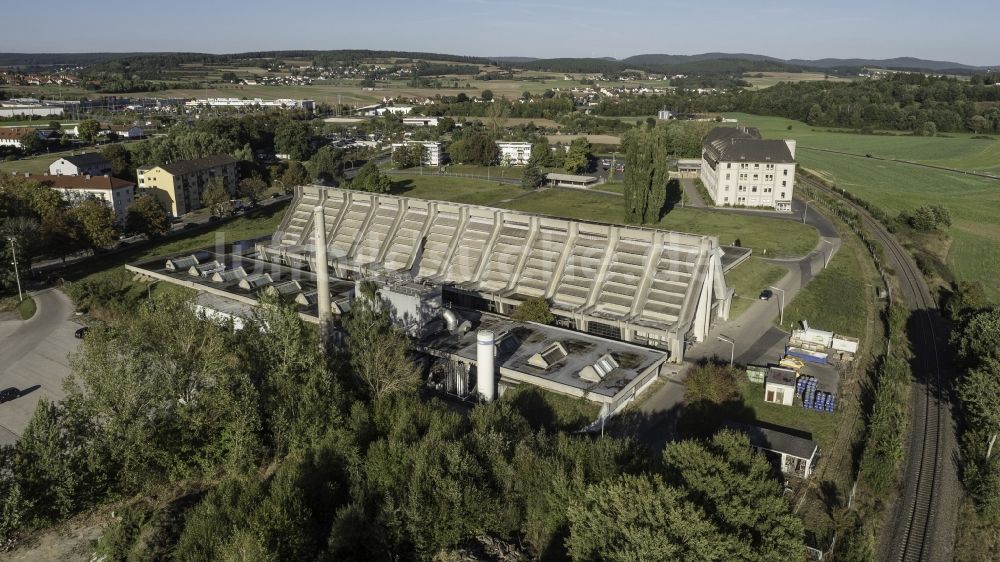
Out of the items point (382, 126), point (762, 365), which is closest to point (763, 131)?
point (382, 126)

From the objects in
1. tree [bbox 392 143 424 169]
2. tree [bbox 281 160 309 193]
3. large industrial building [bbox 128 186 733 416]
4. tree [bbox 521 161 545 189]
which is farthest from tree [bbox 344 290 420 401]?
tree [bbox 392 143 424 169]

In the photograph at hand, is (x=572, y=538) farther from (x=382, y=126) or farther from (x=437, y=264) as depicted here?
(x=382, y=126)

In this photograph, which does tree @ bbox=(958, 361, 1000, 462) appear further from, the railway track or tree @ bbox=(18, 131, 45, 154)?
tree @ bbox=(18, 131, 45, 154)

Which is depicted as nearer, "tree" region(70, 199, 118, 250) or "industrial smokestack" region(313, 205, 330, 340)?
"industrial smokestack" region(313, 205, 330, 340)

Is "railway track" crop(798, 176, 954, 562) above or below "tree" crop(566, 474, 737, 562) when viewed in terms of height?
below

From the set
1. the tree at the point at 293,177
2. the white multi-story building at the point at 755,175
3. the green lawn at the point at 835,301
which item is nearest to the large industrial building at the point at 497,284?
the green lawn at the point at 835,301

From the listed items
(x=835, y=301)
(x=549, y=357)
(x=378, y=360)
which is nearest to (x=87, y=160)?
(x=378, y=360)

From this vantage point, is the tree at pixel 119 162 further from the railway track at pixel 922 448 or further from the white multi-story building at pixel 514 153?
the railway track at pixel 922 448
